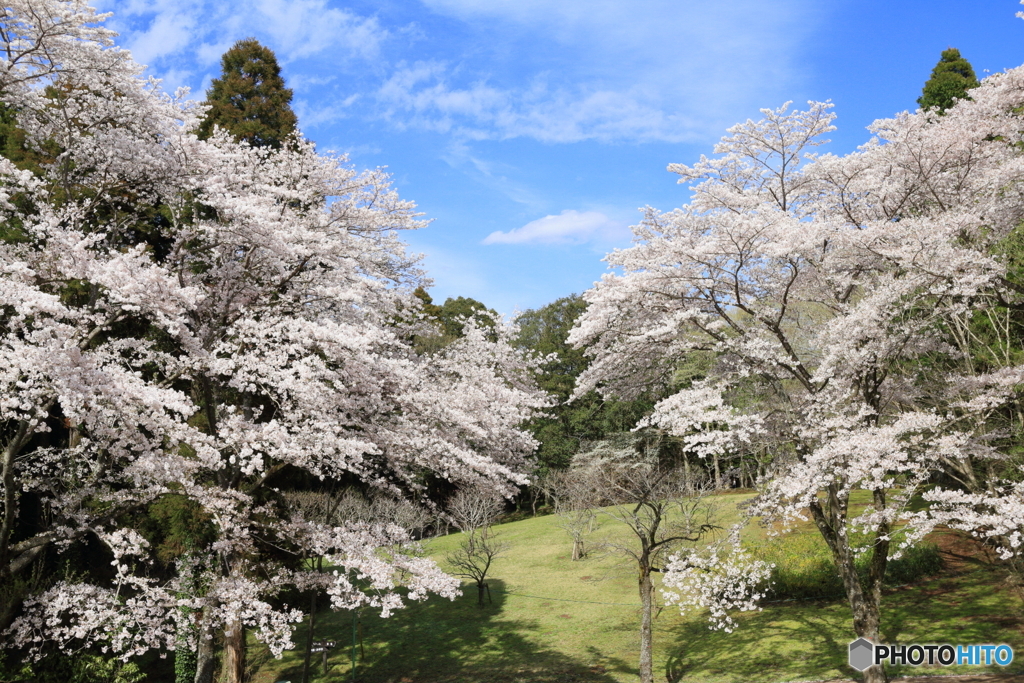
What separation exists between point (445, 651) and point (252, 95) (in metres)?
19.9

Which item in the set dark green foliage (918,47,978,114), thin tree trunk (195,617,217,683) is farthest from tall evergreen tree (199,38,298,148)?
dark green foliage (918,47,978,114)

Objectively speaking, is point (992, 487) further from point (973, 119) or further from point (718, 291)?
point (973, 119)

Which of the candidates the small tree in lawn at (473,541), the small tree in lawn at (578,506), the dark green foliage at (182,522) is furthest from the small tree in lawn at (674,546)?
the dark green foliage at (182,522)

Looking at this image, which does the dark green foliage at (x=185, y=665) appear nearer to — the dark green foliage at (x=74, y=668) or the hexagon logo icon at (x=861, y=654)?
the dark green foliage at (x=74, y=668)

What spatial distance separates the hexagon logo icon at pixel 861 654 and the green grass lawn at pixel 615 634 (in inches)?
30.6

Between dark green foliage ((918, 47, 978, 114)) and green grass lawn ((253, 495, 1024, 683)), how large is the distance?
18.7 m

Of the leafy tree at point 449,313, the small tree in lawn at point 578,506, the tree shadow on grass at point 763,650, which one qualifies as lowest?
the tree shadow on grass at point 763,650

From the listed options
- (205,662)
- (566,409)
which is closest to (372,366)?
(205,662)

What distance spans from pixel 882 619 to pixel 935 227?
9833mm

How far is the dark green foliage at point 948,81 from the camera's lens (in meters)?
26.3

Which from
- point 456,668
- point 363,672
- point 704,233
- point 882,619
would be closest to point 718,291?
point 704,233

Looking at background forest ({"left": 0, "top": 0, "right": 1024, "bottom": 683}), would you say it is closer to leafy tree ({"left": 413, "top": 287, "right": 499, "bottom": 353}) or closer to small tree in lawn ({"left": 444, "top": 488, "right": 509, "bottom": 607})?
small tree in lawn ({"left": 444, "top": 488, "right": 509, "bottom": 607})

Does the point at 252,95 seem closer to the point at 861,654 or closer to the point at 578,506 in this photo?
the point at 578,506

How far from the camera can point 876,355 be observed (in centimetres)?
1076
